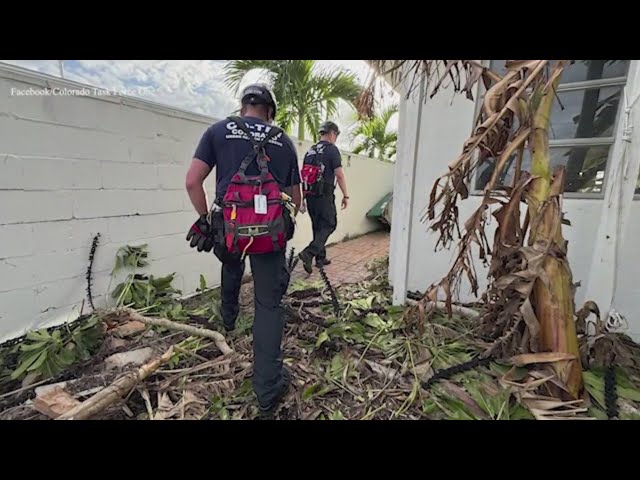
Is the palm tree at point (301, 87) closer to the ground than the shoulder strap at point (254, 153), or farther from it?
farther from it

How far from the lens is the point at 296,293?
3.01m

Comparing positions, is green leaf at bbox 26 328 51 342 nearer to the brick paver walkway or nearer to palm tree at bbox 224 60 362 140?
the brick paver walkway

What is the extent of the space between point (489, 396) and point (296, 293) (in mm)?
1841

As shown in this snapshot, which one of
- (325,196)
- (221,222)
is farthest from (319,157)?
(221,222)

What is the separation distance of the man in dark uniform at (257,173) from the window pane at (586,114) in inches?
79.5

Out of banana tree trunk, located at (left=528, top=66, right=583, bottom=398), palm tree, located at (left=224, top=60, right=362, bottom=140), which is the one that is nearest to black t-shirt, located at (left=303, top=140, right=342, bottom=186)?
palm tree, located at (left=224, top=60, right=362, bottom=140)

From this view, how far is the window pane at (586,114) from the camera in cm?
215

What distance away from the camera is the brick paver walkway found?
12.2ft

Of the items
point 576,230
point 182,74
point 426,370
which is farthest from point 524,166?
point 182,74

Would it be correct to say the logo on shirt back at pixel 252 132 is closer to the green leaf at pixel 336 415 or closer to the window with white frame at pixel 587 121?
the green leaf at pixel 336 415

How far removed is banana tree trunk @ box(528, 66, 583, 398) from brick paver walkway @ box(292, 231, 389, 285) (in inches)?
84.2

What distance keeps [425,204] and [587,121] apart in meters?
1.29

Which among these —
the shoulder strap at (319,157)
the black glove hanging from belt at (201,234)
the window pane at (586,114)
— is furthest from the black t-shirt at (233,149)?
the window pane at (586,114)

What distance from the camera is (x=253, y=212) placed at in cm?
154
